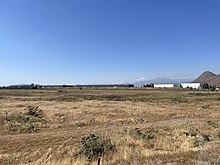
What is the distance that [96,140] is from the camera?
15.6 m

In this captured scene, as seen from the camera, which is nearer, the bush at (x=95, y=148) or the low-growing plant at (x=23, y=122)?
the bush at (x=95, y=148)

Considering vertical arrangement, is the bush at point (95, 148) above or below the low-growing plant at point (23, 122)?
above

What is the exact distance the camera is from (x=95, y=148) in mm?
14867

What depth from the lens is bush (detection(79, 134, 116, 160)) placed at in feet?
47.6

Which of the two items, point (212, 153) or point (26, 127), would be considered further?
point (26, 127)

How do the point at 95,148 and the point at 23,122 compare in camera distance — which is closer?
the point at 95,148

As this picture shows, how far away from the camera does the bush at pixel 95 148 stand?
14516mm

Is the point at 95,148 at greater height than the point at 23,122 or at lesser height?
greater

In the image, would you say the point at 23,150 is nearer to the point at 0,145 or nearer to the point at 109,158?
the point at 0,145

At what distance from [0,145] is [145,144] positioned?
9479 mm

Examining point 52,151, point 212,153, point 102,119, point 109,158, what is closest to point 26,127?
point 102,119

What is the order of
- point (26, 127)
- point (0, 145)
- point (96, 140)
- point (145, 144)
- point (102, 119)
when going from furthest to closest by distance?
1. point (102, 119)
2. point (26, 127)
3. point (0, 145)
4. point (145, 144)
5. point (96, 140)

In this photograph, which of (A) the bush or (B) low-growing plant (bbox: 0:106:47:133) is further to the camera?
(B) low-growing plant (bbox: 0:106:47:133)

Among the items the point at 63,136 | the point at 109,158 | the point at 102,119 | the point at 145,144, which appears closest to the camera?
the point at 109,158
